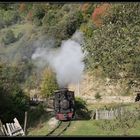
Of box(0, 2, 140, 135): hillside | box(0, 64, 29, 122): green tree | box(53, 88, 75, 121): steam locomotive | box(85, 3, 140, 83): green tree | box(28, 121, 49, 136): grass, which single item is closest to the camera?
box(85, 3, 140, 83): green tree

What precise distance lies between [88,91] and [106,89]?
1490mm

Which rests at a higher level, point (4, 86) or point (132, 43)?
point (132, 43)

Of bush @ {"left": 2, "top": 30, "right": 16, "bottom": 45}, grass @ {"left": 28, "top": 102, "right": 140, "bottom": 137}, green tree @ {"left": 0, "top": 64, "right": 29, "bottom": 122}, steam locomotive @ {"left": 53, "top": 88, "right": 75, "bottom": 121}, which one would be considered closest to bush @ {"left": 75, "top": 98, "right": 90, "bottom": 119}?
steam locomotive @ {"left": 53, "top": 88, "right": 75, "bottom": 121}

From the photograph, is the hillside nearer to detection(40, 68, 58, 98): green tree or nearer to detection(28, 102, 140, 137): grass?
detection(40, 68, 58, 98): green tree

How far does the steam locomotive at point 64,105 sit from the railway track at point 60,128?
2.81 ft

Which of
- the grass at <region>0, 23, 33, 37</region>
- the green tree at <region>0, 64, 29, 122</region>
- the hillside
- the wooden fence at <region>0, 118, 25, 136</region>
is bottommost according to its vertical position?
the wooden fence at <region>0, 118, 25, 136</region>

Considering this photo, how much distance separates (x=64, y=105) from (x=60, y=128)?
12.8 feet

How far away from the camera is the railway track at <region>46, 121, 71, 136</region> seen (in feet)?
50.4

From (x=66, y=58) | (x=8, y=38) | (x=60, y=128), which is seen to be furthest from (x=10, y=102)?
(x=8, y=38)

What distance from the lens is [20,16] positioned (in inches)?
1775

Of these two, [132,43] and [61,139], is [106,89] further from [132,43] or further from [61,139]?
[61,139]

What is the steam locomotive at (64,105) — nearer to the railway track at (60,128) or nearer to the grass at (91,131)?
the railway track at (60,128)

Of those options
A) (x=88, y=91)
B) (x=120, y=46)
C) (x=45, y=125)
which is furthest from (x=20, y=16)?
(x=120, y=46)

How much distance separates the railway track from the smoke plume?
1440 centimetres
